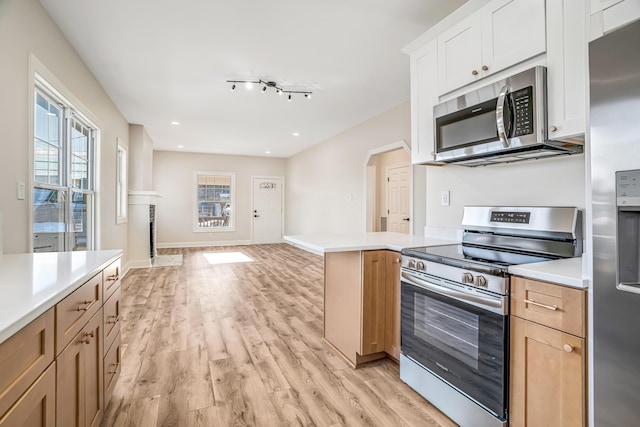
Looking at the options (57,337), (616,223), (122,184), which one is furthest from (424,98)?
(122,184)

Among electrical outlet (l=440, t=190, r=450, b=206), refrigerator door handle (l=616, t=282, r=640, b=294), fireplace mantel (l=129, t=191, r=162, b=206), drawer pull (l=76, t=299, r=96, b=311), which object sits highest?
fireplace mantel (l=129, t=191, r=162, b=206)

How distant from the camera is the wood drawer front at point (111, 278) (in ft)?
5.47

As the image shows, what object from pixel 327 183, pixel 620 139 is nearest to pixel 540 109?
pixel 620 139

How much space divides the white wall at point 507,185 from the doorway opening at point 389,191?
2.56m

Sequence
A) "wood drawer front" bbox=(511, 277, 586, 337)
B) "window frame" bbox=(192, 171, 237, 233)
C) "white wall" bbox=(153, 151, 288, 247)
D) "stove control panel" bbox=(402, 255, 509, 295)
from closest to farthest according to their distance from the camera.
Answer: "wood drawer front" bbox=(511, 277, 586, 337) < "stove control panel" bbox=(402, 255, 509, 295) < "white wall" bbox=(153, 151, 288, 247) < "window frame" bbox=(192, 171, 237, 233)

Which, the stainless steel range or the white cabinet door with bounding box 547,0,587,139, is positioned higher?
the white cabinet door with bounding box 547,0,587,139

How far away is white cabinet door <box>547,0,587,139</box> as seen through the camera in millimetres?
1519

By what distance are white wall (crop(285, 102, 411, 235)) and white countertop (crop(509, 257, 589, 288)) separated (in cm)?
317

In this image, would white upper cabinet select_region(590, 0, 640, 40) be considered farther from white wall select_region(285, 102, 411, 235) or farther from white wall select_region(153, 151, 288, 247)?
white wall select_region(153, 151, 288, 247)

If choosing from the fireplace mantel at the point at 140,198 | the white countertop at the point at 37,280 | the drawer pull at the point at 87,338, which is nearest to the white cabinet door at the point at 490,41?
the white countertop at the point at 37,280

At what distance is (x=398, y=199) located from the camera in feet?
19.6

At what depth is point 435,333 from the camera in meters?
1.84

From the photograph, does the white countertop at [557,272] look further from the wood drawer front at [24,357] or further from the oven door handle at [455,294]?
the wood drawer front at [24,357]

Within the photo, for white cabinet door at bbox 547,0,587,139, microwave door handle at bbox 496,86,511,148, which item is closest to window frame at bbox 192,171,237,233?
microwave door handle at bbox 496,86,511,148
